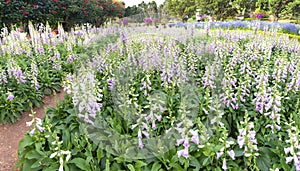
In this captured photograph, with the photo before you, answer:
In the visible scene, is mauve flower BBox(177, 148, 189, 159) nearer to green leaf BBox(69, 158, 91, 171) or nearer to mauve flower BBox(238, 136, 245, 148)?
mauve flower BBox(238, 136, 245, 148)

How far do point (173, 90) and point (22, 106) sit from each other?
3.03m

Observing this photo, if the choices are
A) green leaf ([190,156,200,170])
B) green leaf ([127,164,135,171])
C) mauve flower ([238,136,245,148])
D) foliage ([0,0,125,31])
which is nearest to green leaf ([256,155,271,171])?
mauve flower ([238,136,245,148])

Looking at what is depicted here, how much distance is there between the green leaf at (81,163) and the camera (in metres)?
3.13

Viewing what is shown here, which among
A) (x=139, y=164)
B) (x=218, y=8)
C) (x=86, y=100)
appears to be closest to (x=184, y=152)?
(x=139, y=164)

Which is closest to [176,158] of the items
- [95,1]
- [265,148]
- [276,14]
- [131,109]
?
[131,109]

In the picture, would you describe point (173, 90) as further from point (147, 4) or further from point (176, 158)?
point (147, 4)

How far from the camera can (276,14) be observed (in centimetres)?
2588

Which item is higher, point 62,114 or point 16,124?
point 62,114

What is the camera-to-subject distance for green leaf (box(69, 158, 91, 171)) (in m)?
3.13

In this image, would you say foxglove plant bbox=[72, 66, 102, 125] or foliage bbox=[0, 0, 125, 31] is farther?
foliage bbox=[0, 0, 125, 31]

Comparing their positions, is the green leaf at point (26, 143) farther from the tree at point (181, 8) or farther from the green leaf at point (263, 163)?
the tree at point (181, 8)

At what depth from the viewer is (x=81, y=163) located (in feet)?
10.4

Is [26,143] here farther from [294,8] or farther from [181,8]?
[181,8]

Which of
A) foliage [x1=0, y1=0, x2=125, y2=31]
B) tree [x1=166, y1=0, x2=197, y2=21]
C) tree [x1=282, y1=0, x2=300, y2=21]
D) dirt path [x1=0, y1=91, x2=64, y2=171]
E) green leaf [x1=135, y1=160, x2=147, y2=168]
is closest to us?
green leaf [x1=135, y1=160, x2=147, y2=168]
